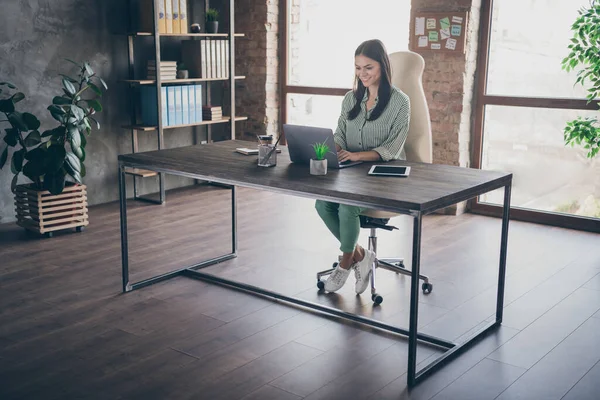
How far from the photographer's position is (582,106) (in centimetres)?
498

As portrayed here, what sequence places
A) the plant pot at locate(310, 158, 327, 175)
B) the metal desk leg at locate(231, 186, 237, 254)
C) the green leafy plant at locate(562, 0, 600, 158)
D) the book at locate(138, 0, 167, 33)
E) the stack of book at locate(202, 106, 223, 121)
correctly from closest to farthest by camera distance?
the plant pot at locate(310, 158, 327, 175) → the metal desk leg at locate(231, 186, 237, 254) → the green leafy plant at locate(562, 0, 600, 158) → the book at locate(138, 0, 167, 33) → the stack of book at locate(202, 106, 223, 121)

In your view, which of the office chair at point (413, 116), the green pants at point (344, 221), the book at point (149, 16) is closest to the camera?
the green pants at point (344, 221)

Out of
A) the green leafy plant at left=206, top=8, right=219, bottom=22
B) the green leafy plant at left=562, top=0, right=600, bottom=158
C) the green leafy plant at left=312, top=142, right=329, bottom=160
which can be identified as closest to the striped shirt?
the green leafy plant at left=312, top=142, right=329, bottom=160

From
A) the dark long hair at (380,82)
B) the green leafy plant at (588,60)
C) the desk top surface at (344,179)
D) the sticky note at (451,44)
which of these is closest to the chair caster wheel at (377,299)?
the desk top surface at (344,179)

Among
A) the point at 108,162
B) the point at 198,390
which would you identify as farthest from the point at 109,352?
the point at 108,162

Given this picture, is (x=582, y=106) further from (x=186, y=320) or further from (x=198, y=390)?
(x=198, y=390)

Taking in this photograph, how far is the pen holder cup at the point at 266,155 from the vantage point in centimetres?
328

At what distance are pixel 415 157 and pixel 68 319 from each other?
2.04 metres

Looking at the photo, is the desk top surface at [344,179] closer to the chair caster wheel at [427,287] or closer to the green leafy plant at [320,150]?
the green leafy plant at [320,150]

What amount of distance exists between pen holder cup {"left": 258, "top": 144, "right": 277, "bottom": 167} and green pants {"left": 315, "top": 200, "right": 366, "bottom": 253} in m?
0.44

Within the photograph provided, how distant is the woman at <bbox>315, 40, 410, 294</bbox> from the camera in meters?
3.49

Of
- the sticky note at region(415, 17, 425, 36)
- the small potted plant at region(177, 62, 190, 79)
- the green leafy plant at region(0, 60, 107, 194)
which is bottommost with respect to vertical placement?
the green leafy plant at region(0, 60, 107, 194)

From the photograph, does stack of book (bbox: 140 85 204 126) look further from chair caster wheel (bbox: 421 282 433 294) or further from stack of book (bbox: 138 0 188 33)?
chair caster wheel (bbox: 421 282 433 294)

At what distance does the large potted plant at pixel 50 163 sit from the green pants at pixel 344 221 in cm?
201
